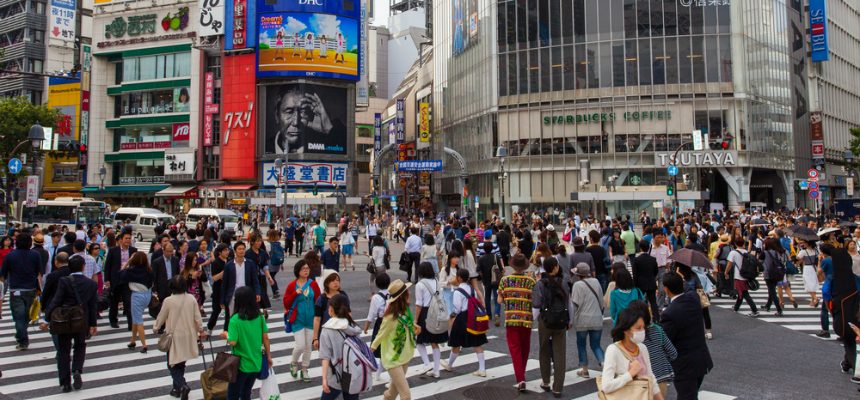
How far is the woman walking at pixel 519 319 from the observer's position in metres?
7.27

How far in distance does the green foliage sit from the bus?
45.4 feet

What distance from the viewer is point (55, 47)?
3029 inches

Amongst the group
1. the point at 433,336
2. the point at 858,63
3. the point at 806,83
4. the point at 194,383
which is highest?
the point at 858,63

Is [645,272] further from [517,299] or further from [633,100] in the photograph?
[633,100]

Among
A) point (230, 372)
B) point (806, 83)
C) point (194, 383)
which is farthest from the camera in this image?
point (806, 83)

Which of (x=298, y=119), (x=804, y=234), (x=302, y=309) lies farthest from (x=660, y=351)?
(x=298, y=119)

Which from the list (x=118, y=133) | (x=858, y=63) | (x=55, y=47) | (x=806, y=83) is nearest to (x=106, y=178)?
(x=118, y=133)

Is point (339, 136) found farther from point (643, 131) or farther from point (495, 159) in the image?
point (643, 131)

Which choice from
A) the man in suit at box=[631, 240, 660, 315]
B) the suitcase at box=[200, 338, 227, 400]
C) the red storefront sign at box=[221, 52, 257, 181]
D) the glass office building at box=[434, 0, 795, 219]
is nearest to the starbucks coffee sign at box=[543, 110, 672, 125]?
the glass office building at box=[434, 0, 795, 219]

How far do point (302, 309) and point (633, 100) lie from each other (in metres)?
42.5

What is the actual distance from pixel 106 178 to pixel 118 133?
5398 millimetres

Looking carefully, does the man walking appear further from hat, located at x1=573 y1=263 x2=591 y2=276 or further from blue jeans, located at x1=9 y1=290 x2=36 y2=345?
hat, located at x1=573 y1=263 x2=591 y2=276

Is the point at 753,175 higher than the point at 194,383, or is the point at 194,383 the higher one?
the point at 753,175

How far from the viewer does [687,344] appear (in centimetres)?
528
